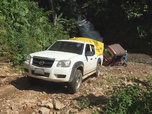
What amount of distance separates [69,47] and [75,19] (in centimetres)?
1667

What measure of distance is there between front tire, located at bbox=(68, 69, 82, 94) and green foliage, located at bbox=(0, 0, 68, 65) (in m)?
3.93

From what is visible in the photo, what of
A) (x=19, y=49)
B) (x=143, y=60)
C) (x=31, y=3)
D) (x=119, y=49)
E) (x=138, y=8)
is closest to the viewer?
(x=19, y=49)

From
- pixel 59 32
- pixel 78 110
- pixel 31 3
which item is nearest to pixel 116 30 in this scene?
pixel 59 32

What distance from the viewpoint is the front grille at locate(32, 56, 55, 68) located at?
31.7 ft

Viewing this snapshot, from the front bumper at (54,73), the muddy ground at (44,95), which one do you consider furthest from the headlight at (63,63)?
the muddy ground at (44,95)

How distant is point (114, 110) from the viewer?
333 inches

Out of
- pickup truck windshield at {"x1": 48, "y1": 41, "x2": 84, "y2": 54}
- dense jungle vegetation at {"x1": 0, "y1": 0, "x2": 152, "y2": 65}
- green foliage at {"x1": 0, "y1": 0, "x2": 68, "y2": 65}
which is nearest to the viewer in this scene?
pickup truck windshield at {"x1": 48, "y1": 41, "x2": 84, "y2": 54}

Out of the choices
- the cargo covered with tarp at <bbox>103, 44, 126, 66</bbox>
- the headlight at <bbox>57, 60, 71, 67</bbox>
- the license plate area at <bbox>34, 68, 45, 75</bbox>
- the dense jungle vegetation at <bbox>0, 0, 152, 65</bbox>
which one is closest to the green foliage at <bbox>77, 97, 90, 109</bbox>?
the headlight at <bbox>57, 60, 71, 67</bbox>

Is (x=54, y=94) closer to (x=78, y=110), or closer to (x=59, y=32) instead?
(x=78, y=110)

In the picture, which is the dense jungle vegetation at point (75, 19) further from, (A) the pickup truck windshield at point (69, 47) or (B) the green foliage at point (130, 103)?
(B) the green foliage at point (130, 103)

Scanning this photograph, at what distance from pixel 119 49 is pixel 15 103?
11.5 metres

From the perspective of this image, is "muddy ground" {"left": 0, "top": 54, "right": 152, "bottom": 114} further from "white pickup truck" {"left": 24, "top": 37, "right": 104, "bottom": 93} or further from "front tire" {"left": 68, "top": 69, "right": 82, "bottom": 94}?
"white pickup truck" {"left": 24, "top": 37, "right": 104, "bottom": 93}

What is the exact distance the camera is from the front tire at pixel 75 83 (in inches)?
387

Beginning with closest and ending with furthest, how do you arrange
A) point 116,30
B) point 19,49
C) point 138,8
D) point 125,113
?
point 125,113, point 19,49, point 138,8, point 116,30
